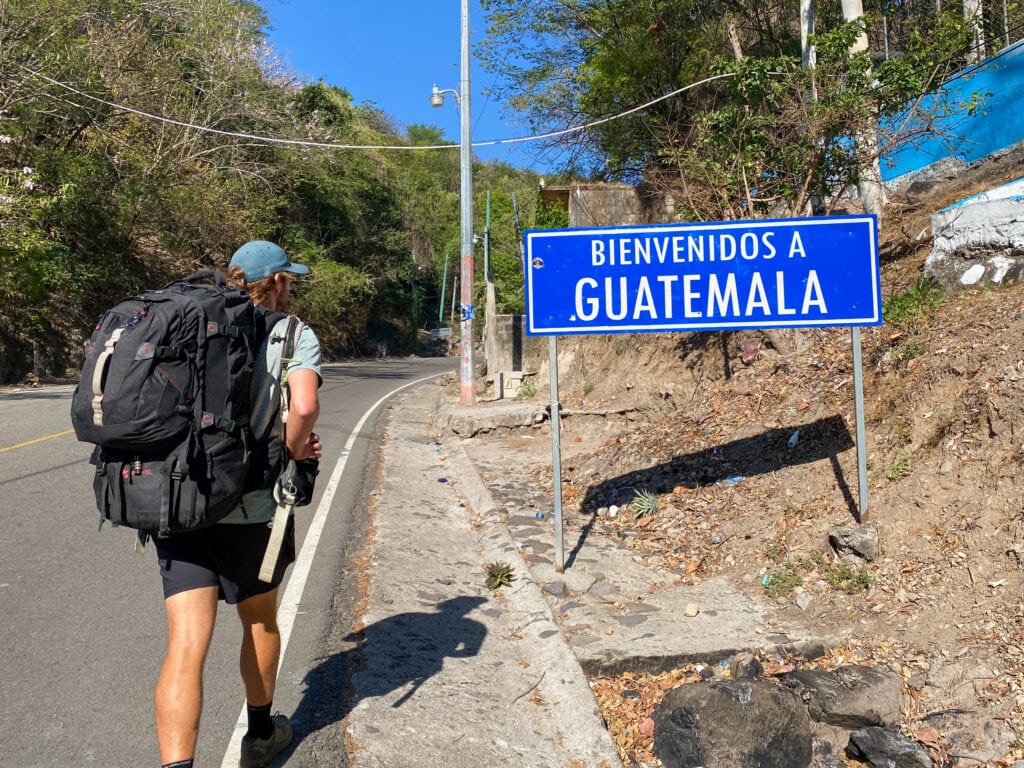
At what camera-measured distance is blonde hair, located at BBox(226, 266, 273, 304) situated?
3.02 m

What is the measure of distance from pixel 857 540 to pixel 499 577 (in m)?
2.23

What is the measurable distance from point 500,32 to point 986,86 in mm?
11917

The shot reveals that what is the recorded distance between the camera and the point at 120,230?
22.8 metres

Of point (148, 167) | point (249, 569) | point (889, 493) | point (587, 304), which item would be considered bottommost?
point (889, 493)

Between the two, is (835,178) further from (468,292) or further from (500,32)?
(500,32)

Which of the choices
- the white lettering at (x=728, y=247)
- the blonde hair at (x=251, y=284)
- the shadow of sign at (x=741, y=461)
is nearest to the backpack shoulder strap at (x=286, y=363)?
the blonde hair at (x=251, y=284)

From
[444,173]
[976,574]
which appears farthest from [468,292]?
[444,173]

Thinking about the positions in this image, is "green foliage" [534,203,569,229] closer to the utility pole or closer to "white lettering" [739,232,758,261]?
the utility pole

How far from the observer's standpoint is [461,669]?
13.9 feet

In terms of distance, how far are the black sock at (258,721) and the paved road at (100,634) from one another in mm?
187

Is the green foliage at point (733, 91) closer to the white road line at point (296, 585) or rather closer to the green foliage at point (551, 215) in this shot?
the green foliage at point (551, 215)

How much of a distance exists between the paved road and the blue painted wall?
926 cm

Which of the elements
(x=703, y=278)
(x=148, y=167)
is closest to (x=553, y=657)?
(x=703, y=278)

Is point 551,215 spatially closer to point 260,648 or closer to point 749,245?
point 749,245
